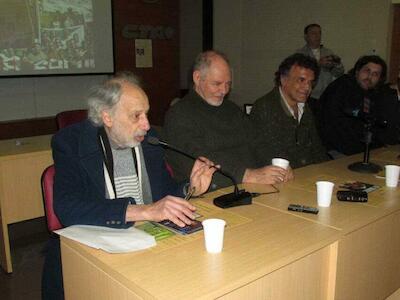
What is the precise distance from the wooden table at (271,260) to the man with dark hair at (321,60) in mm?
3014

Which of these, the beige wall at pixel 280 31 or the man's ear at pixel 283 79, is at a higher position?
the beige wall at pixel 280 31

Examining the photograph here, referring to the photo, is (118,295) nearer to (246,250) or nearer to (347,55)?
(246,250)

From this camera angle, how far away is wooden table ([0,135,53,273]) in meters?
2.67

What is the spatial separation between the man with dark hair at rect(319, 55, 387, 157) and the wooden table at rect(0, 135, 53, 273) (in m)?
2.02

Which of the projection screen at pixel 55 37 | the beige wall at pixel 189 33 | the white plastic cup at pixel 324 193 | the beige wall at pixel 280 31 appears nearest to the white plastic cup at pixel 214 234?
the white plastic cup at pixel 324 193

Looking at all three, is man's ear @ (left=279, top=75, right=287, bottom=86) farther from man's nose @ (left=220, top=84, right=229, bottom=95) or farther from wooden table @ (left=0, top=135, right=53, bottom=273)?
wooden table @ (left=0, top=135, right=53, bottom=273)

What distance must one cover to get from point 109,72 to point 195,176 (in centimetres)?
342

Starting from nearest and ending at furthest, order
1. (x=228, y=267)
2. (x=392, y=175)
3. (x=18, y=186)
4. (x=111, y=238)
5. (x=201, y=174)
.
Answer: (x=228, y=267)
(x=111, y=238)
(x=201, y=174)
(x=392, y=175)
(x=18, y=186)

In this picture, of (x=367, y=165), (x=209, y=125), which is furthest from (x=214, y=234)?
(x=367, y=165)

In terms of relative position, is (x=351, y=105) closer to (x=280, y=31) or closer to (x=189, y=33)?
(x=280, y=31)

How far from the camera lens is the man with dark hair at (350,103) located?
3.02 meters

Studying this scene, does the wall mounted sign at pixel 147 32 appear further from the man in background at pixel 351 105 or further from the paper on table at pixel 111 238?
the paper on table at pixel 111 238

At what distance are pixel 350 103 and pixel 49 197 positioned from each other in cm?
226

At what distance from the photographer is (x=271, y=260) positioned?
3.92ft
